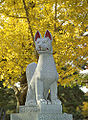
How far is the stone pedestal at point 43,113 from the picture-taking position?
6129mm

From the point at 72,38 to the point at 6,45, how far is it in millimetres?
3859

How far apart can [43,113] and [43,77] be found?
97 centimetres

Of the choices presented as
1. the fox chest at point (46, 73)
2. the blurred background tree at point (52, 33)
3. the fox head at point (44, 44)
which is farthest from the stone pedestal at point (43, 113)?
the blurred background tree at point (52, 33)

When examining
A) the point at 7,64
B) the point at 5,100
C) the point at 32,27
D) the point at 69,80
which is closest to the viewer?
the point at 69,80

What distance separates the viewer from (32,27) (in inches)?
473

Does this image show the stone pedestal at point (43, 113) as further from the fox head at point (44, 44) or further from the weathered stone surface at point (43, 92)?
the fox head at point (44, 44)

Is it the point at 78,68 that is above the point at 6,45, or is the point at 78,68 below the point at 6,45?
below

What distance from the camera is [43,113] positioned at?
6.14 metres

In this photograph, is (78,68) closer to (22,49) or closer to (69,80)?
(69,80)

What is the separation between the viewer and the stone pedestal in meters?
6.13

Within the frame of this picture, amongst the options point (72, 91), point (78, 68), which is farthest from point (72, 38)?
point (72, 91)

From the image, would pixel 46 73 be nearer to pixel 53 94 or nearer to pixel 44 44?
pixel 53 94

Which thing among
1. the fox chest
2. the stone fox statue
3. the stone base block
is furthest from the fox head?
the stone base block

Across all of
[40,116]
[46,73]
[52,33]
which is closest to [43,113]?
[40,116]
